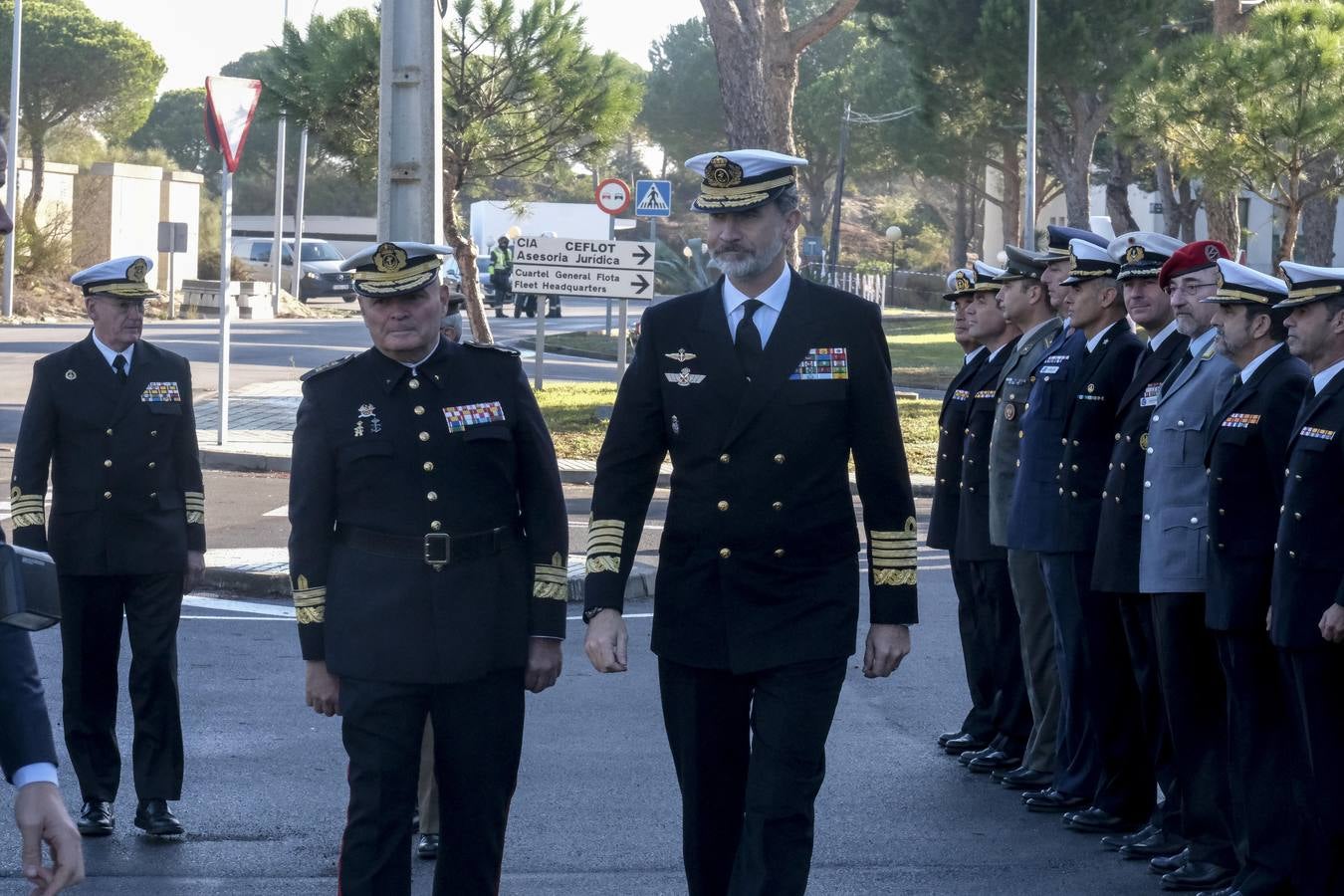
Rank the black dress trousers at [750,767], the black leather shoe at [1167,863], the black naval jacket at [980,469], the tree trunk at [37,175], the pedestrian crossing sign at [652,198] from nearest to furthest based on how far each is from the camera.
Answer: the black dress trousers at [750,767] < the black leather shoe at [1167,863] < the black naval jacket at [980,469] < the pedestrian crossing sign at [652,198] < the tree trunk at [37,175]

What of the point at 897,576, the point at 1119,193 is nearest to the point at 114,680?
the point at 897,576

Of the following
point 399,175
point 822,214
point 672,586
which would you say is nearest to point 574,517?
point 399,175

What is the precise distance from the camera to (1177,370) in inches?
241

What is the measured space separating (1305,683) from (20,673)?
376 cm

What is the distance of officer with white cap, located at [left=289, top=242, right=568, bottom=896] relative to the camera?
470 cm

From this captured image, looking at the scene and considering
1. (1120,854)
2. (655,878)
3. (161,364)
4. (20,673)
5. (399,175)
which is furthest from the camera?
(399,175)

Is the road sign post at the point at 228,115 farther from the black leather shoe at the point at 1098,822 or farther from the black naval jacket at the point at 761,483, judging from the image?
the black naval jacket at the point at 761,483

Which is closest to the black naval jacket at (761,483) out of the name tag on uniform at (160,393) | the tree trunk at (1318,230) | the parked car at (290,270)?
the name tag on uniform at (160,393)

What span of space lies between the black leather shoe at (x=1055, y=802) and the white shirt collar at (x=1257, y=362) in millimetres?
1937

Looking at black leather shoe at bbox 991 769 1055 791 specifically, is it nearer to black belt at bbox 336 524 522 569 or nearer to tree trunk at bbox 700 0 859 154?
black belt at bbox 336 524 522 569

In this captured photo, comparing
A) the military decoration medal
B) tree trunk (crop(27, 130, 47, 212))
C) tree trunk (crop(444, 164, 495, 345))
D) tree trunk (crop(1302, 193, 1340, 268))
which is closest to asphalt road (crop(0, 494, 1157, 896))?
the military decoration medal

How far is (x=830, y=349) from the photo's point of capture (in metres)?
4.70

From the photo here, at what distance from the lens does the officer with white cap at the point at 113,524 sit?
640cm

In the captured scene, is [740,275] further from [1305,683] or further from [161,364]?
[161,364]
